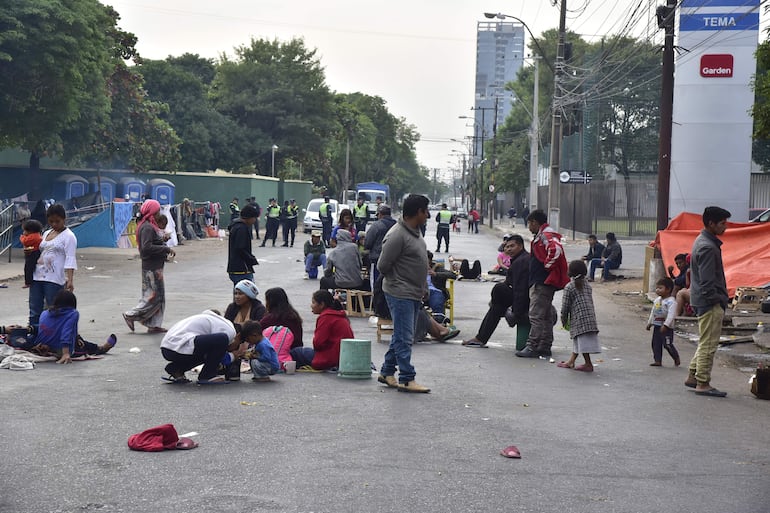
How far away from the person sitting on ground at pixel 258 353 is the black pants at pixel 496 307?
3896 mm

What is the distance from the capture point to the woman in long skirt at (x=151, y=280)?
1367cm

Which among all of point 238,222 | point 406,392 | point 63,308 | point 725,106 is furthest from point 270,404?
point 725,106

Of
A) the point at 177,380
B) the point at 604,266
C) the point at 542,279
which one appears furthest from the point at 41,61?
the point at 177,380

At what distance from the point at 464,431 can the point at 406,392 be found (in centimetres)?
175

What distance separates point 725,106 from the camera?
99.7 feet

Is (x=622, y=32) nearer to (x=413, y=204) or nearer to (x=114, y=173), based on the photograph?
(x=413, y=204)

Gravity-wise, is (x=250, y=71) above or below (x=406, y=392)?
above

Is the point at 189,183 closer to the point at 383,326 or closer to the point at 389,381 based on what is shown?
the point at 383,326

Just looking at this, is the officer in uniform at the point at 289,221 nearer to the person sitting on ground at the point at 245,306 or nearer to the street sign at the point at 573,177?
the street sign at the point at 573,177

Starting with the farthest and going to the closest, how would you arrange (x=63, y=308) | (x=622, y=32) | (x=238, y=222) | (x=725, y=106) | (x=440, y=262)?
(x=725, y=106) < (x=622, y=32) < (x=440, y=262) < (x=238, y=222) < (x=63, y=308)

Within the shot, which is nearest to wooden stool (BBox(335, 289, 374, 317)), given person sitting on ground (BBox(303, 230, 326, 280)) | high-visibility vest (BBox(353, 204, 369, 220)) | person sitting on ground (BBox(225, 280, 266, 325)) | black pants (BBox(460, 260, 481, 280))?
person sitting on ground (BBox(225, 280, 266, 325))

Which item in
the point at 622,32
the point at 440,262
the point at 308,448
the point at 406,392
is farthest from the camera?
the point at 622,32

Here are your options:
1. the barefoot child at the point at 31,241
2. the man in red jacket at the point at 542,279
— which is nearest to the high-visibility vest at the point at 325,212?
the barefoot child at the point at 31,241

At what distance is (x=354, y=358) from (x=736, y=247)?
1187cm
